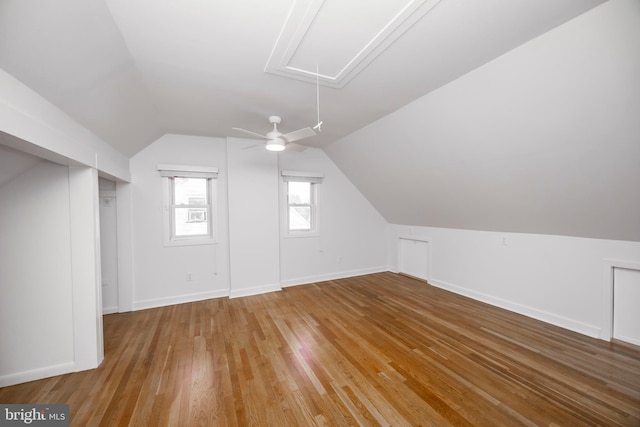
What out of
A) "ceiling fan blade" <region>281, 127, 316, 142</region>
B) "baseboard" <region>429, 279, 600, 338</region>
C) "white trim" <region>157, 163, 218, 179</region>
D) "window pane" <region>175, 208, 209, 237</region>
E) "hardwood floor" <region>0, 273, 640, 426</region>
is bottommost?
"hardwood floor" <region>0, 273, 640, 426</region>

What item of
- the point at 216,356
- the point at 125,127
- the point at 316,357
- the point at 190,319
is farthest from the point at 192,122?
the point at 316,357

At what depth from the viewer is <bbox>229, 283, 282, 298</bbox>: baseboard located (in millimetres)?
4141

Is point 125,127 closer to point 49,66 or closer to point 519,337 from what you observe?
point 49,66

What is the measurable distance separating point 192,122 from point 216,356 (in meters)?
3.06

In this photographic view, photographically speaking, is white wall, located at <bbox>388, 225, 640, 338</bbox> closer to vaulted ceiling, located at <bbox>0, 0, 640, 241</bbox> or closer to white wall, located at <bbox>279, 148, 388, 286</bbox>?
vaulted ceiling, located at <bbox>0, 0, 640, 241</bbox>

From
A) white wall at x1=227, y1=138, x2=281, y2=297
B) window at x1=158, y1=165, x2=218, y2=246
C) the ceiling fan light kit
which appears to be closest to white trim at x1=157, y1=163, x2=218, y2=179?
window at x1=158, y1=165, x2=218, y2=246

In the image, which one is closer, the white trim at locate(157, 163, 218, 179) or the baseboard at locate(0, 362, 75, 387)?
the baseboard at locate(0, 362, 75, 387)

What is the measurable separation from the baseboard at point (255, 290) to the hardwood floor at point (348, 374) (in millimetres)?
697

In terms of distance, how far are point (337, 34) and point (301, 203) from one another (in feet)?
11.3

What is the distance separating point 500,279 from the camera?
11.8 feet

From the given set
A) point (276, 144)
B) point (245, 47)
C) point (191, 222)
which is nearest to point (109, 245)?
point (191, 222)

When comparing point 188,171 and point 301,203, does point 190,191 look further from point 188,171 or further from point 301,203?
point 301,203

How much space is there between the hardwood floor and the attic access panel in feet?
9.10

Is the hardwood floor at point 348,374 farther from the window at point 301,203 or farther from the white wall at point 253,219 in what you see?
the window at point 301,203
